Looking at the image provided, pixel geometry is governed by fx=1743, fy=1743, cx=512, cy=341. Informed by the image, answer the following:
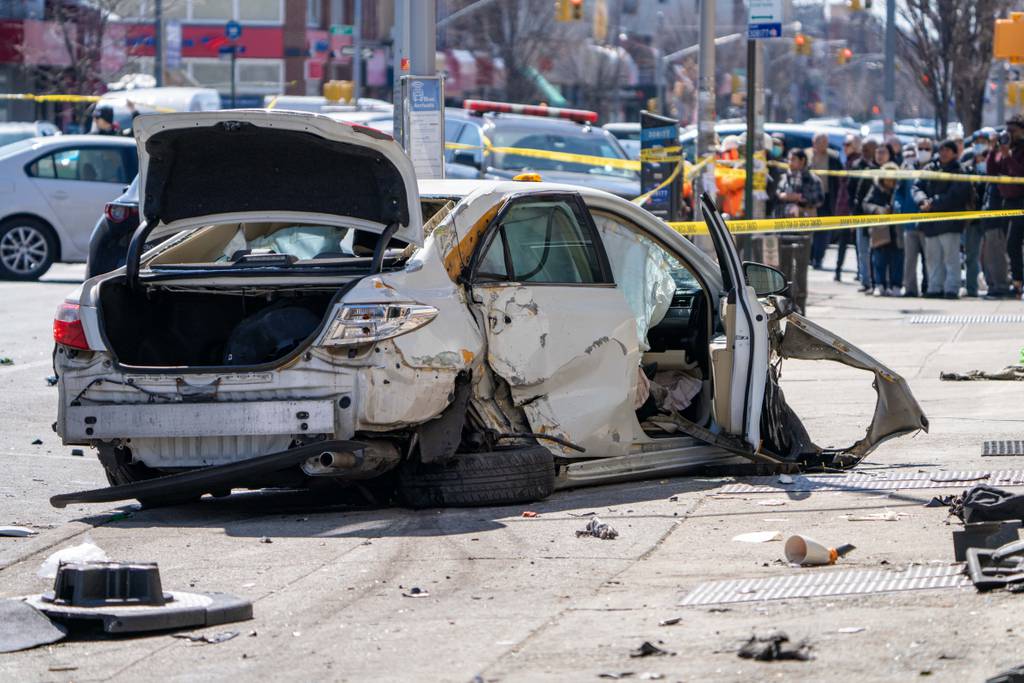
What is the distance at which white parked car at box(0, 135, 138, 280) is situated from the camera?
21109mm

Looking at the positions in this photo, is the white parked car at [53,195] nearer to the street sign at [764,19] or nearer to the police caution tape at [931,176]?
the street sign at [764,19]

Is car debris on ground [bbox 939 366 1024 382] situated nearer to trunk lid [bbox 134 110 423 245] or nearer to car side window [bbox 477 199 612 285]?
car side window [bbox 477 199 612 285]

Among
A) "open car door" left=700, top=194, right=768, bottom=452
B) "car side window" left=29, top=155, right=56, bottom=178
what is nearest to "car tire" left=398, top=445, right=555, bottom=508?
"open car door" left=700, top=194, right=768, bottom=452

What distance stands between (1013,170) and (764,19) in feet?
12.7

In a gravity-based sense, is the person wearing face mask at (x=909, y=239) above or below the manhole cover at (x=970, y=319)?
above

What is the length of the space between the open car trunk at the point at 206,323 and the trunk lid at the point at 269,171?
1.18 ft

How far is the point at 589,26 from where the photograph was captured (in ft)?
240

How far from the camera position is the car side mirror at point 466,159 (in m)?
22.9

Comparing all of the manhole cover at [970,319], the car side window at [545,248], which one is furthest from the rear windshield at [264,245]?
the manhole cover at [970,319]

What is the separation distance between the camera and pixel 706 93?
1886cm

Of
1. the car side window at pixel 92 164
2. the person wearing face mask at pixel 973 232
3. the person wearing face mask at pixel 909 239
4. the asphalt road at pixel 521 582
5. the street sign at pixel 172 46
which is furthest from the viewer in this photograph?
the street sign at pixel 172 46

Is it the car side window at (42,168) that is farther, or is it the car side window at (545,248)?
the car side window at (42,168)

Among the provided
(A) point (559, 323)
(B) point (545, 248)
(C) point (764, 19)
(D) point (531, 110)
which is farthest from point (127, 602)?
(D) point (531, 110)

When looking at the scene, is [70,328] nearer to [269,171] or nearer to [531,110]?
[269,171]
